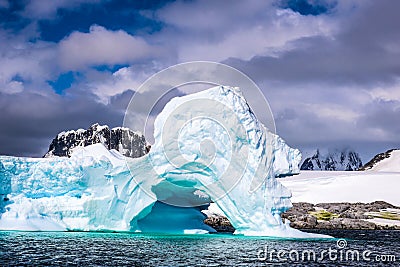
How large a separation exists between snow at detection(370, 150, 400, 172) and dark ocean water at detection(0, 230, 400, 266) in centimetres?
13912

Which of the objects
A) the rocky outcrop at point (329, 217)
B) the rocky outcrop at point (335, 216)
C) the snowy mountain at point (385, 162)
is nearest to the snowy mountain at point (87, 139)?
the rocky outcrop at point (329, 217)

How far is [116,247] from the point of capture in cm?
2653

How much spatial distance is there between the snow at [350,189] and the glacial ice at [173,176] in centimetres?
5432

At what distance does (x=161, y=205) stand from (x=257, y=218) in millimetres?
8199

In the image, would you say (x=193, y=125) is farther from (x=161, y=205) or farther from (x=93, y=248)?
(x=93, y=248)

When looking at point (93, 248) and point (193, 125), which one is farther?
point (193, 125)

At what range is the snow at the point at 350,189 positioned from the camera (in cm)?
8701

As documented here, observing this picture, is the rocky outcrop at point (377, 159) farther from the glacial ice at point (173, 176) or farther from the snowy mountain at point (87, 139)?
the glacial ice at point (173, 176)

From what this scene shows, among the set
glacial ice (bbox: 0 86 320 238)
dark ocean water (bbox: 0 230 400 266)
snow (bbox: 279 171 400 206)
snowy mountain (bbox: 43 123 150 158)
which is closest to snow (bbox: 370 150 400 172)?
snow (bbox: 279 171 400 206)

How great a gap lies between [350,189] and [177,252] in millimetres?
73893

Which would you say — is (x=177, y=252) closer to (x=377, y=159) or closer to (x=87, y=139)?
(x=87, y=139)

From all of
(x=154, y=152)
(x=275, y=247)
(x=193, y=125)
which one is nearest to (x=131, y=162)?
(x=154, y=152)

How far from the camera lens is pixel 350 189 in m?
93.3

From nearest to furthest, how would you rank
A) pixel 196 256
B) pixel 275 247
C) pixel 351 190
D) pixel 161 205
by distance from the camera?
1. pixel 196 256
2. pixel 275 247
3. pixel 161 205
4. pixel 351 190
